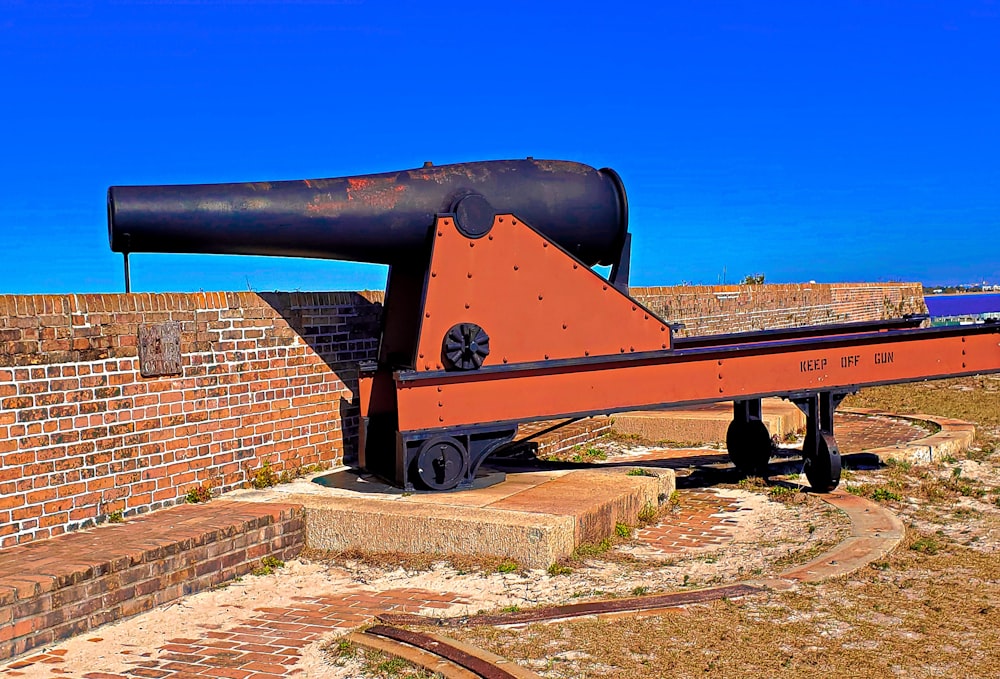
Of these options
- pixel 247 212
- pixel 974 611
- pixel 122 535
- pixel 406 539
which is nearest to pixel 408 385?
pixel 406 539

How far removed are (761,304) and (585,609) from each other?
13.1m

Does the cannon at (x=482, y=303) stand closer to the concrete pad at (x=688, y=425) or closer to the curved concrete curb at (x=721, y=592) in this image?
the curved concrete curb at (x=721, y=592)

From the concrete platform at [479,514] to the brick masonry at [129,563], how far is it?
1.02ft

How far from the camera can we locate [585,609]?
4.86 m

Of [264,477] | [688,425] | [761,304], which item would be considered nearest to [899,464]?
[688,425]

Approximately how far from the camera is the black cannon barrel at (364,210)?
248 inches

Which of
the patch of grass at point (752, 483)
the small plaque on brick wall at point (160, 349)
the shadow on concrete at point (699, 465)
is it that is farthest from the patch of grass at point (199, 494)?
the patch of grass at point (752, 483)

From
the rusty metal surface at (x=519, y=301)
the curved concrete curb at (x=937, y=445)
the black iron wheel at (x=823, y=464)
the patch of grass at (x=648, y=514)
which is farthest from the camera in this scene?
the curved concrete curb at (x=937, y=445)

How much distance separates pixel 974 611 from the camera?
187 inches

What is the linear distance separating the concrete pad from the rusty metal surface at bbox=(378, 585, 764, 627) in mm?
5469

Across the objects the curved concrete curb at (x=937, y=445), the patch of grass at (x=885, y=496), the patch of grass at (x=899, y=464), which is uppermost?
the curved concrete curb at (x=937, y=445)

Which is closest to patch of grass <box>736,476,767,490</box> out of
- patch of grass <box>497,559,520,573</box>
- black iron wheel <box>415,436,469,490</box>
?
black iron wheel <box>415,436,469,490</box>

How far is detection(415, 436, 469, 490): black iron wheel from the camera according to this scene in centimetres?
671

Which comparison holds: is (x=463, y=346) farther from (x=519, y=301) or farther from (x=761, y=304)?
(x=761, y=304)
